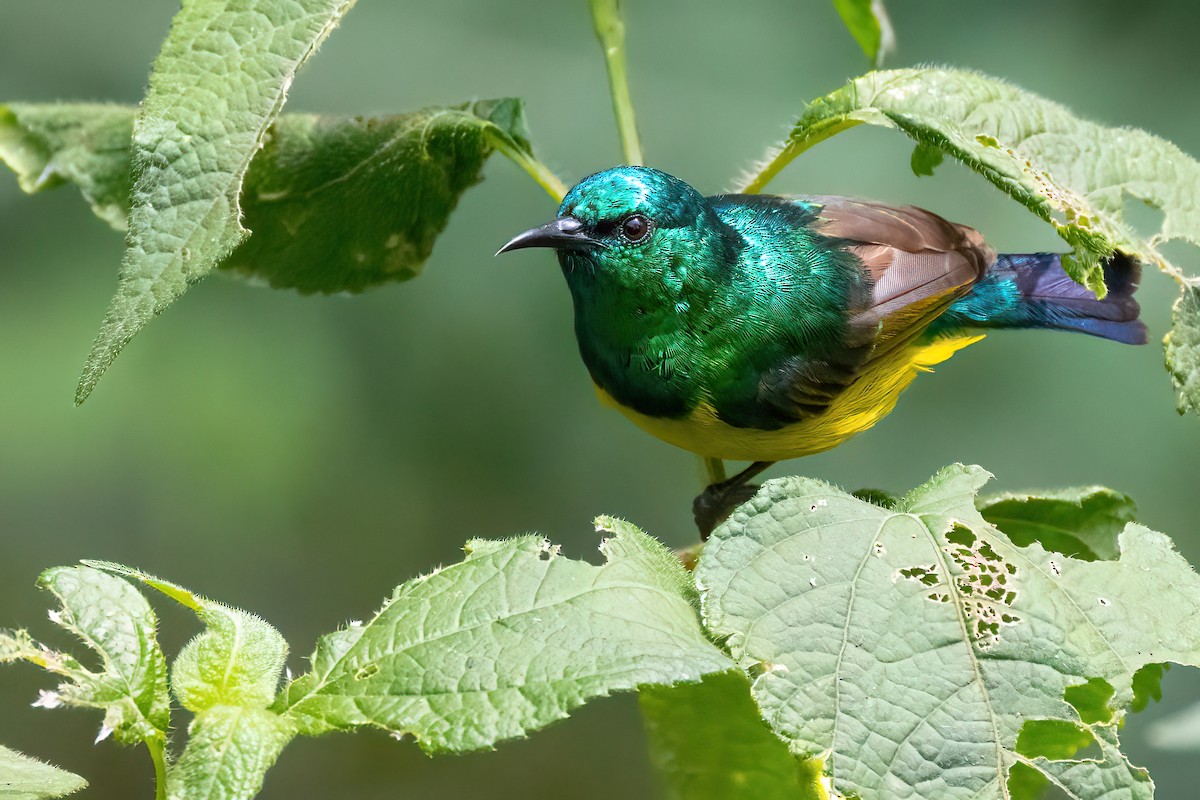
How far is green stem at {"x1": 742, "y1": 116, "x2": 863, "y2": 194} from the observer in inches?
69.7

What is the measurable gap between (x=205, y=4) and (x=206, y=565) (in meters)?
A: 3.60

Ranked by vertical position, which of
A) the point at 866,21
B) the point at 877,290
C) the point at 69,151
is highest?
the point at 866,21

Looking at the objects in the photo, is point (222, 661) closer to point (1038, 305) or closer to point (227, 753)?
point (227, 753)

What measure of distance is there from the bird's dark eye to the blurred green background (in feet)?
7.55

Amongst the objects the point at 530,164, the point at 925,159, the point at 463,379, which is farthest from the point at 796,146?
the point at 463,379

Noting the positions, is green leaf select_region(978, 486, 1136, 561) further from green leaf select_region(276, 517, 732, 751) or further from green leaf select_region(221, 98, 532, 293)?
green leaf select_region(221, 98, 532, 293)

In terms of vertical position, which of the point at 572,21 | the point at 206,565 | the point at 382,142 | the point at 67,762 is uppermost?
the point at 572,21

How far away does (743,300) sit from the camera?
2277 mm

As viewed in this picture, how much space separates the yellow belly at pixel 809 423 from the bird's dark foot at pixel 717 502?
0.30 feet

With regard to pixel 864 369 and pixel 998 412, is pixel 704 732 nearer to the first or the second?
pixel 864 369

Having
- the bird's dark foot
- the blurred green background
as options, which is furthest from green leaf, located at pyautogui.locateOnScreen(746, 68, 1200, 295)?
the blurred green background

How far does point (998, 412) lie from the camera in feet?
15.4

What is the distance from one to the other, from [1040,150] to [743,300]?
686 millimetres

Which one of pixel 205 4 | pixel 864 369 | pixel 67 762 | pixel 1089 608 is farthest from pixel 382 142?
pixel 67 762
